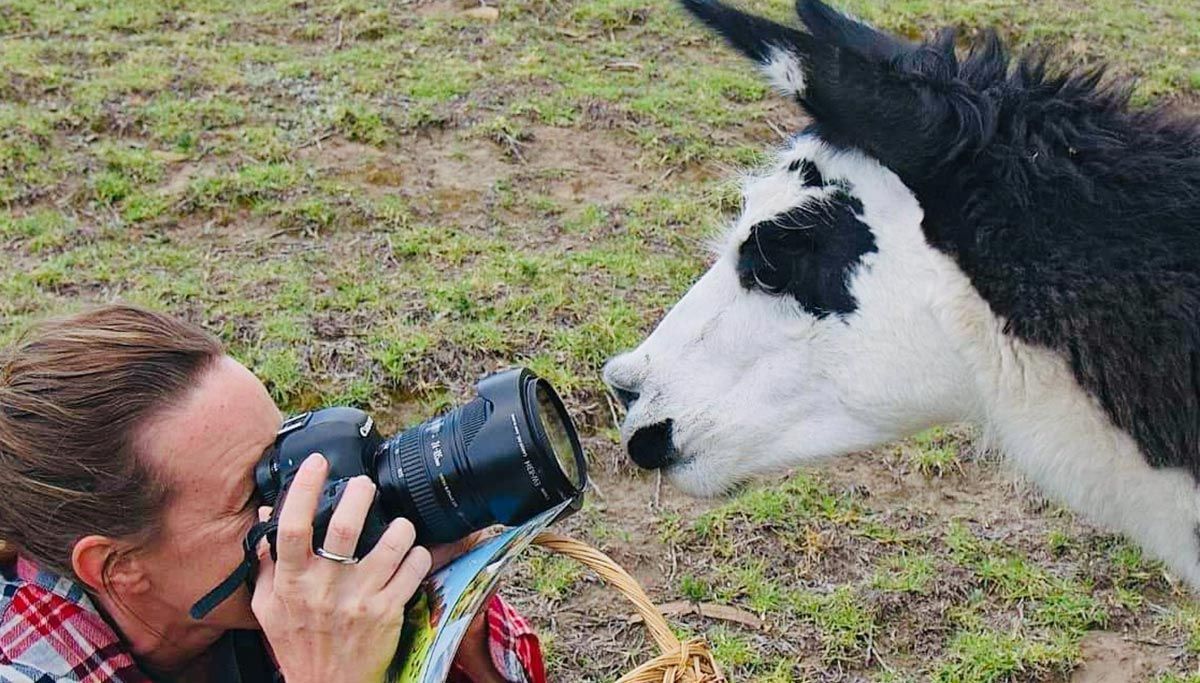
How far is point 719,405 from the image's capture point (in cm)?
272

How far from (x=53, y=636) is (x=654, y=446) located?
4.32ft

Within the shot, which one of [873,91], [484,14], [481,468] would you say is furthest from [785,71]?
[484,14]

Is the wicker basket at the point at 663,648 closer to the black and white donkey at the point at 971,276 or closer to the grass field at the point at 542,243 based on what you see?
the black and white donkey at the point at 971,276

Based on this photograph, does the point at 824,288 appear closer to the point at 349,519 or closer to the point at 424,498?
the point at 424,498

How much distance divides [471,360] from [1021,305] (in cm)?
263

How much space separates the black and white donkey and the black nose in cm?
9

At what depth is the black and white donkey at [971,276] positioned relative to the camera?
2184 millimetres

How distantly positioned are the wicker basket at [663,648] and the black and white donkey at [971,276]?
1.78ft

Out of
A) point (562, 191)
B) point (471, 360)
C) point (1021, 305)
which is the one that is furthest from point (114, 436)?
point (562, 191)

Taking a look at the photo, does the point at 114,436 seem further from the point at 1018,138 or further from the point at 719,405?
the point at 1018,138

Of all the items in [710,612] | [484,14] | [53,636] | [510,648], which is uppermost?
[53,636]

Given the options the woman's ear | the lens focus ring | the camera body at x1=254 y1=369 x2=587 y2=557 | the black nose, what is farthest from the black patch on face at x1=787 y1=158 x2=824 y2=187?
the woman's ear

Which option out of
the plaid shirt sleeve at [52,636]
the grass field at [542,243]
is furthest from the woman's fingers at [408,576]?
the grass field at [542,243]

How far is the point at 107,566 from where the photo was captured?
6.70 ft
